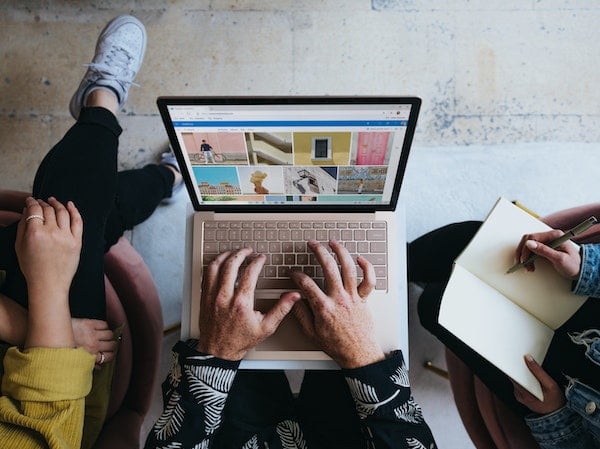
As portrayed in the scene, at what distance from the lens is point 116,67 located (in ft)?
4.75

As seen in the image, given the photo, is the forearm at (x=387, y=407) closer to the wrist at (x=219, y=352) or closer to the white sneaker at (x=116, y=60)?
the wrist at (x=219, y=352)

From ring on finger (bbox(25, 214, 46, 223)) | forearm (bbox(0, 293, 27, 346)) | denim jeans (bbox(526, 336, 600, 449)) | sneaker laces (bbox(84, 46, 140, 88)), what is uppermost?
sneaker laces (bbox(84, 46, 140, 88))

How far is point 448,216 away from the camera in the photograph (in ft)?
5.14

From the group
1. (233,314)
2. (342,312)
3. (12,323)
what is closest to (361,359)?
(342,312)

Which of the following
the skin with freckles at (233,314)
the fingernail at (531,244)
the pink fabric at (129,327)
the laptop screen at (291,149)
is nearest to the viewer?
the laptop screen at (291,149)

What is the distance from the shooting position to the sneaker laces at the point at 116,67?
→ 4.64ft

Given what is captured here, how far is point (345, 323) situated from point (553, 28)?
1.41 meters

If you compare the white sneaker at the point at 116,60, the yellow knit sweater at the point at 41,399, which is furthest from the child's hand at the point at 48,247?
the white sneaker at the point at 116,60

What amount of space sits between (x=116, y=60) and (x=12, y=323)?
870mm

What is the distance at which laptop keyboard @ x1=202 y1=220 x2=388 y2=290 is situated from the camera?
964 millimetres

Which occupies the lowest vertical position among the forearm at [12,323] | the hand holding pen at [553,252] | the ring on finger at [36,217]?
the forearm at [12,323]

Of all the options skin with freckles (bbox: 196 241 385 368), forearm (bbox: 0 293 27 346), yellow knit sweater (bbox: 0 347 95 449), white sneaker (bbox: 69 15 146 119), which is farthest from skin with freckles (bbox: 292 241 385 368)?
white sneaker (bbox: 69 15 146 119)

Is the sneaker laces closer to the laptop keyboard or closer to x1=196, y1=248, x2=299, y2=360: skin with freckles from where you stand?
the laptop keyboard

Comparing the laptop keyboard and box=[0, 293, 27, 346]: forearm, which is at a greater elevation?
the laptop keyboard
